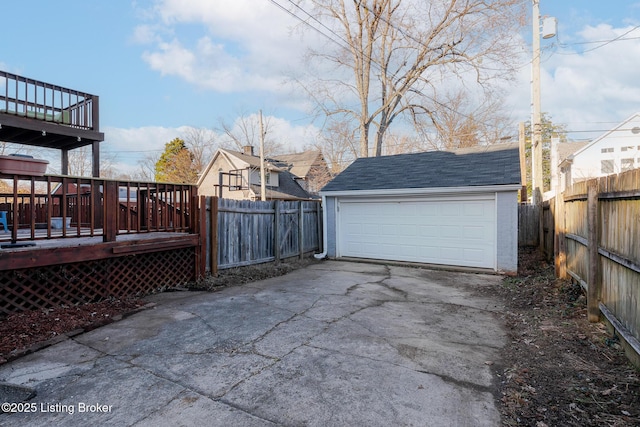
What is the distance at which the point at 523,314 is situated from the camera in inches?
190

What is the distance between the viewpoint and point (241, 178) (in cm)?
2298

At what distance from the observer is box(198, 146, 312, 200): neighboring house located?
22.7m

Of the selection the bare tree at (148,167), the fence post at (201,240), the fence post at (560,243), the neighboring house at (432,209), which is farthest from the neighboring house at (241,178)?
the fence post at (560,243)

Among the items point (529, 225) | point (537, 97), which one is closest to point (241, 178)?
point (529, 225)

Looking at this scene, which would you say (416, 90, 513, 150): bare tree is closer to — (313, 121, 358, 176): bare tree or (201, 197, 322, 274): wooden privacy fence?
(313, 121, 358, 176): bare tree

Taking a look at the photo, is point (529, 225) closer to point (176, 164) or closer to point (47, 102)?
point (47, 102)

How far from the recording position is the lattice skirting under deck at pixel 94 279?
14.6 ft

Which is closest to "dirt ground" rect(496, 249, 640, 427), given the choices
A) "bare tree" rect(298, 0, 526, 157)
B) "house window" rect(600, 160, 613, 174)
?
"bare tree" rect(298, 0, 526, 157)

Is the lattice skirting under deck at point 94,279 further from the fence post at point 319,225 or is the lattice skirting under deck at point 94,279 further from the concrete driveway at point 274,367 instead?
the fence post at point 319,225

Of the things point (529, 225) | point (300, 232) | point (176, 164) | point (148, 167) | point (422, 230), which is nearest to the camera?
point (422, 230)

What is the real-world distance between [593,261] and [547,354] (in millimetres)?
1418

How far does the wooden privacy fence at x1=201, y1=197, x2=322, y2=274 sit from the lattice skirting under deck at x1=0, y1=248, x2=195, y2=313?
792mm

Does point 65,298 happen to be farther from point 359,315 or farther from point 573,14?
point 573,14

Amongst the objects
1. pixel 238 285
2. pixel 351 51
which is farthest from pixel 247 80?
pixel 238 285
